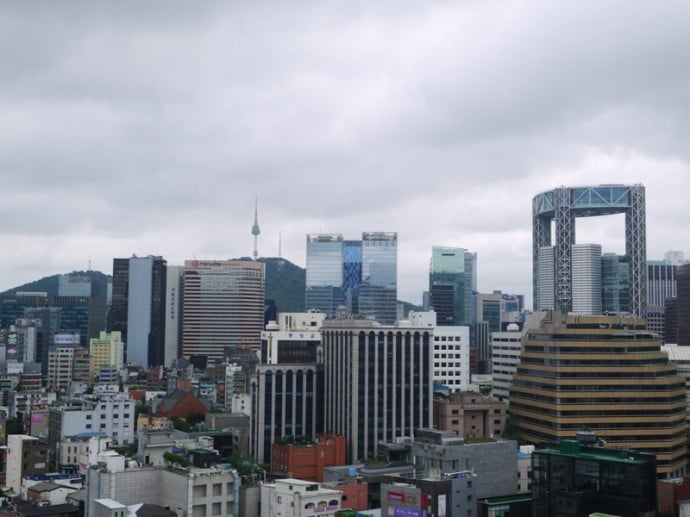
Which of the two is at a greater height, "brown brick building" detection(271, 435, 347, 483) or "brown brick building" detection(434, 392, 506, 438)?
"brown brick building" detection(434, 392, 506, 438)

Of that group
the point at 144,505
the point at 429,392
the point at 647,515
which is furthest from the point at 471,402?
the point at 144,505

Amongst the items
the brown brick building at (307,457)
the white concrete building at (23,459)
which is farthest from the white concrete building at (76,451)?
the brown brick building at (307,457)

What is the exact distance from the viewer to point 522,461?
126m

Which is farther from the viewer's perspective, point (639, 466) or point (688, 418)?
point (688, 418)

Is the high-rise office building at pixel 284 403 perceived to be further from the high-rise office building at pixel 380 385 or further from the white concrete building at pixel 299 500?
the white concrete building at pixel 299 500

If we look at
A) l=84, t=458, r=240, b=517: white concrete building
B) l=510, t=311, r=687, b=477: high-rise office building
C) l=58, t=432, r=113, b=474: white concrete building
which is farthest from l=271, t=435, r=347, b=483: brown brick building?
l=510, t=311, r=687, b=477: high-rise office building

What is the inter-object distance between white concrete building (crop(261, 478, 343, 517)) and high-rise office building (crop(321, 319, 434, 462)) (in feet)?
192

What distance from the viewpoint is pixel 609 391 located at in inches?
5807

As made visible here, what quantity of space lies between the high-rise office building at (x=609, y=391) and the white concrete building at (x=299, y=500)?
6186 cm

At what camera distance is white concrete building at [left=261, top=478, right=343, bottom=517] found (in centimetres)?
9494

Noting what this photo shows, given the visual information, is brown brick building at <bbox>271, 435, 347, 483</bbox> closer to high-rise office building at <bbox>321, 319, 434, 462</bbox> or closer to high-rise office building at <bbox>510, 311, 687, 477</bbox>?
high-rise office building at <bbox>321, 319, 434, 462</bbox>

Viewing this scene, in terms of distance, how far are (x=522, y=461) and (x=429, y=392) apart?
3606 cm

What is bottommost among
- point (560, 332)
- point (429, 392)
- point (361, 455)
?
point (361, 455)

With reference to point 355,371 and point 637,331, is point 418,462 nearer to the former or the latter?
point 355,371
